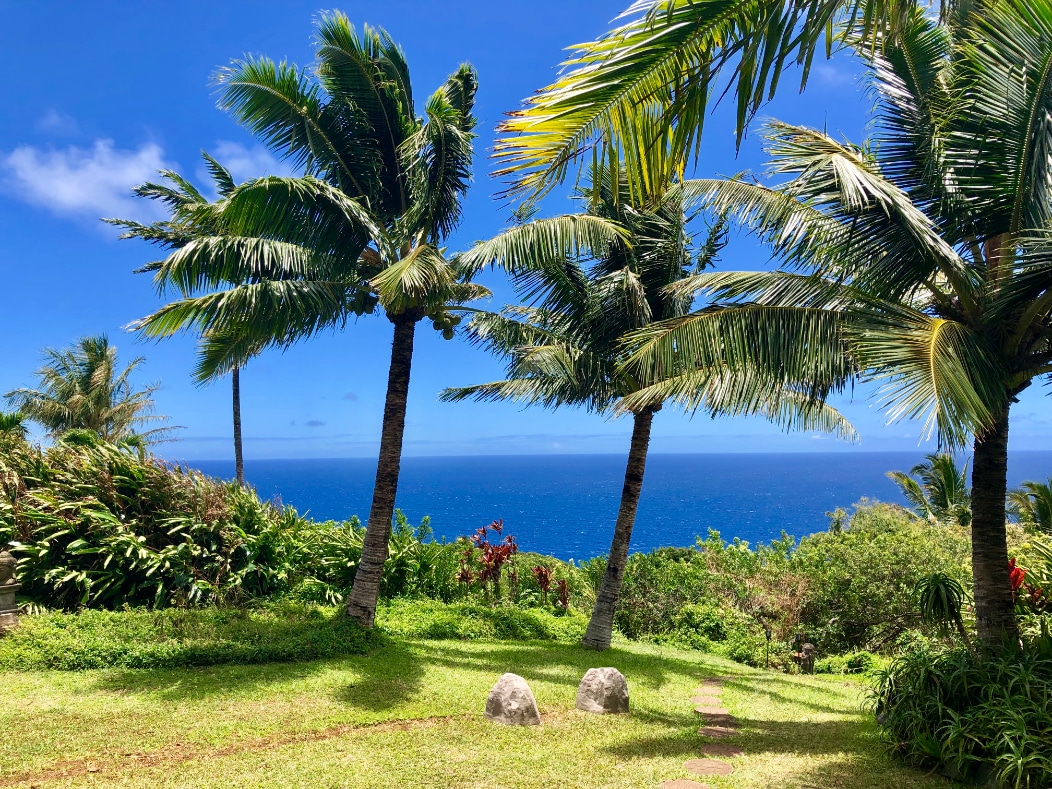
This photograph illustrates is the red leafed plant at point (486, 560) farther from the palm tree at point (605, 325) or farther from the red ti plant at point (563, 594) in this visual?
the palm tree at point (605, 325)

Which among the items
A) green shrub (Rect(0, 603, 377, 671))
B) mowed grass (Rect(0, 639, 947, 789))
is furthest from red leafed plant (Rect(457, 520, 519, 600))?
mowed grass (Rect(0, 639, 947, 789))

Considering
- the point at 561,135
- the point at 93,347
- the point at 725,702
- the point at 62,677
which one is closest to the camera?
the point at 561,135

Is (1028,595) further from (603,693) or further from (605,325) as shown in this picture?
(605,325)

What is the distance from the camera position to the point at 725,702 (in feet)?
27.2

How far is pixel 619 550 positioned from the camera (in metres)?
11.1

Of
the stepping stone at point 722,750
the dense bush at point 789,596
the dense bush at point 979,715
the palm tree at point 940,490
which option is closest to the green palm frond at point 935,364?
the dense bush at point 979,715

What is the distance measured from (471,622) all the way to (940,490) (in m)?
23.0

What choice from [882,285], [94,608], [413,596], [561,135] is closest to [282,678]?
[94,608]

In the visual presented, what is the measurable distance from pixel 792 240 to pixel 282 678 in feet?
24.0

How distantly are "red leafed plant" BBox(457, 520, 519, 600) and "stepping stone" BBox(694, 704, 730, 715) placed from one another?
5901mm

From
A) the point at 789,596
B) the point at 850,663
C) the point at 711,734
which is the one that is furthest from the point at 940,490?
the point at 711,734

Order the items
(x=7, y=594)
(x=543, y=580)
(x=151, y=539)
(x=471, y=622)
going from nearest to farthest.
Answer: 1. (x=7, y=594)
2. (x=151, y=539)
3. (x=471, y=622)
4. (x=543, y=580)

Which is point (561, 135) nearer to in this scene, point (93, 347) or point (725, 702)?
point (725, 702)

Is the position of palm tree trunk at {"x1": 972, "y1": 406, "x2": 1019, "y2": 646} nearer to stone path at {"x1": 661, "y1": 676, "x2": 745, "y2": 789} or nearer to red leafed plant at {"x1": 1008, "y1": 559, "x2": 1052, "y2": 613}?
red leafed plant at {"x1": 1008, "y1": 559, "x2": 1052, "y2": 613}
